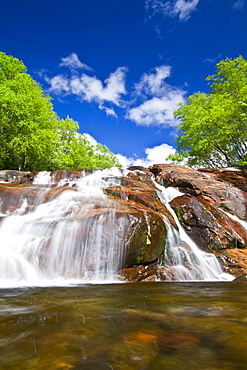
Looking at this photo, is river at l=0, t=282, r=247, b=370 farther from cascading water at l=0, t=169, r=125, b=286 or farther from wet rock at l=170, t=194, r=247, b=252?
wet rock at l=170, t=194, r=247, b=252

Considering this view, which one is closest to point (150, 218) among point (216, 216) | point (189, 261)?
point (189, 261)

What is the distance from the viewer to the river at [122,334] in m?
1.88

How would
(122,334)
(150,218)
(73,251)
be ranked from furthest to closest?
(150,218) → (73,251) → (122,334)

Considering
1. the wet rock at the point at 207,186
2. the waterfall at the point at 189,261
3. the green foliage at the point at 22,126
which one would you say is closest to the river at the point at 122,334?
the waterfall at the point at 189,261

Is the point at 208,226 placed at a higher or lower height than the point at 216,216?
lower

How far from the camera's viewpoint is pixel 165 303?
13.3ft

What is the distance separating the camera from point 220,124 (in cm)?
→ 2323

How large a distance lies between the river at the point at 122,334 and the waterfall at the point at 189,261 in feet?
12.6

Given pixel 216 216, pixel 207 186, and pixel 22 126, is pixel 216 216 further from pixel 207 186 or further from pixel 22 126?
pixel 22 126

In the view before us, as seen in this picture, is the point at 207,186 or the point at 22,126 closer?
the point at 207,186

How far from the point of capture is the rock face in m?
7.77

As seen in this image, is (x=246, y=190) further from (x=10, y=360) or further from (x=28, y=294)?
(x=10, y=360)

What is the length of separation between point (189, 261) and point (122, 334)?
6.84 meters

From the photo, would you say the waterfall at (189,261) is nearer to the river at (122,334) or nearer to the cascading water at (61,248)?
the cascading water at (61,248)
